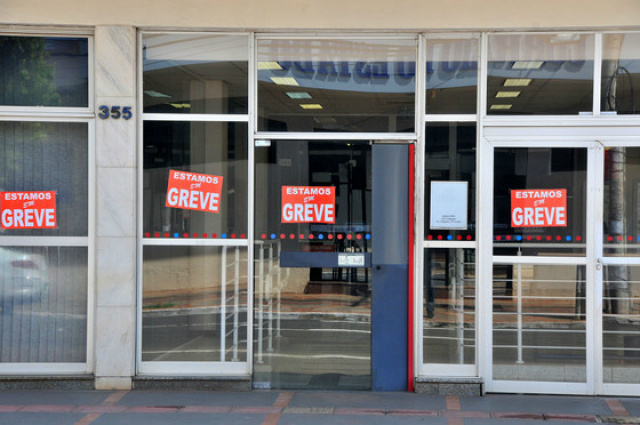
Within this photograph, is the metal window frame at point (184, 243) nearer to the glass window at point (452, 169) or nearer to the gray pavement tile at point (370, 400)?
the gray pavement tile at point (370, 400)

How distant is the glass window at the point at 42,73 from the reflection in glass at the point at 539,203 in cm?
433

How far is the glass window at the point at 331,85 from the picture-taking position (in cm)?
793

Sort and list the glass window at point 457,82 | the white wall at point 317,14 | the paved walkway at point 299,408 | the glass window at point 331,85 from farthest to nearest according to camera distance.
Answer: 1. the glass window at point 331,85
2. the glass window at point 457,82
3. the white wall at point 317,14
4. the paved walkway at point 299,408

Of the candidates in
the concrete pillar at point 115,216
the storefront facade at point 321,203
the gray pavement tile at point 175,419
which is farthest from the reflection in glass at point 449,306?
the concrete pillar at point 115,216

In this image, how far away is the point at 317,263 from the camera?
314 inches

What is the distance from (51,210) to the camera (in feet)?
26.6

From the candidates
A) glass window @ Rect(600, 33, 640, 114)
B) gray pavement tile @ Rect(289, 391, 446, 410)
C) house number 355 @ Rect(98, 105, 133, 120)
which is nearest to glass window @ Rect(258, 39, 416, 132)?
house number 355 @ Rect(98, 105, 133, 120)

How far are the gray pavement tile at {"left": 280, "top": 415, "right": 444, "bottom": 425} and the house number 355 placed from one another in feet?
11.0

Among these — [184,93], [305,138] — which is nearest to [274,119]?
[305,138]

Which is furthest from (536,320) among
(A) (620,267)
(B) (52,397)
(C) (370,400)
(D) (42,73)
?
(D) (42,73)

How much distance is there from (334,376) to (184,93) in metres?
3.29

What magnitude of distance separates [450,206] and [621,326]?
2.06m

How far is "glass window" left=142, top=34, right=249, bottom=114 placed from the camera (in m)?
8.01

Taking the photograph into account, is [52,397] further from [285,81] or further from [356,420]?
[285,81]
